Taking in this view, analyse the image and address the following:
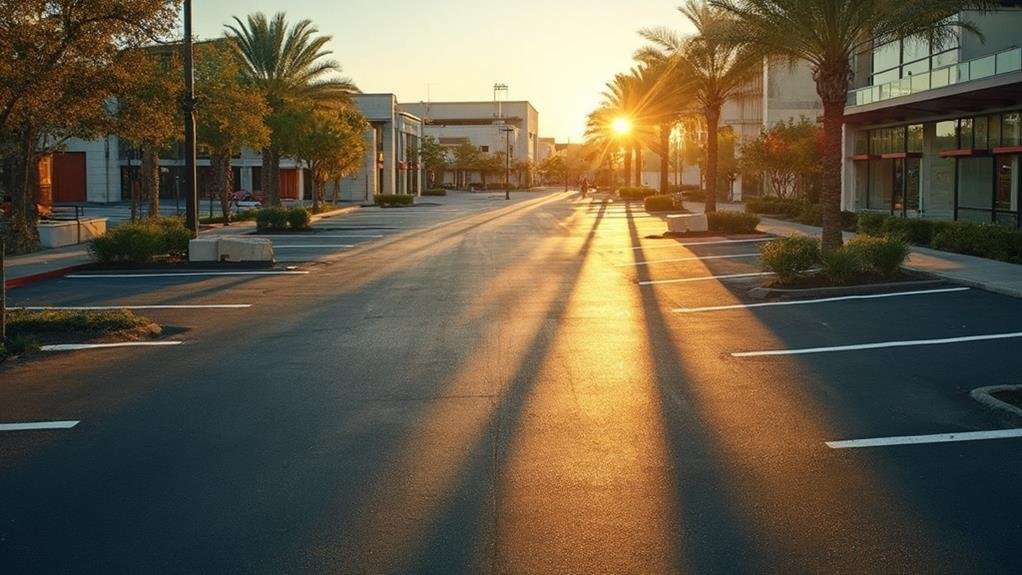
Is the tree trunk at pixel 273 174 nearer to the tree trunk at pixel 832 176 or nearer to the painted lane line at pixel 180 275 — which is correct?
the painted lane line at pixel 180 275

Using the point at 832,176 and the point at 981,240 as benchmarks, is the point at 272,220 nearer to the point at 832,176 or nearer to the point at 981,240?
the point at 832,176

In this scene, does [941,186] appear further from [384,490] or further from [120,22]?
[384,490]

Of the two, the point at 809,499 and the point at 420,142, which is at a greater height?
the point at 420,142

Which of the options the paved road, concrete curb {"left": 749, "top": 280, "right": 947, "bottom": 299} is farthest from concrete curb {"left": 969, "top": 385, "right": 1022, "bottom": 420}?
concrete curb {"left": 749, "top": 280, "right": 947, "bottom": 299}

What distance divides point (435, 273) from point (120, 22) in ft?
25.9

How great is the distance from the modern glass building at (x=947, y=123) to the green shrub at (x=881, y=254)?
32.1 ft

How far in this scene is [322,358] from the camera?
11.4m

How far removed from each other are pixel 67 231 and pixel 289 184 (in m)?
52.4

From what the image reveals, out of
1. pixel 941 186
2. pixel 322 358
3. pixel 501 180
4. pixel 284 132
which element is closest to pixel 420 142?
pixel 501 180

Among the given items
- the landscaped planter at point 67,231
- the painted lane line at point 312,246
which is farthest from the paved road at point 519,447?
the landscaped planter at point 67,231

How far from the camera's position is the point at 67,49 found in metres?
16.1

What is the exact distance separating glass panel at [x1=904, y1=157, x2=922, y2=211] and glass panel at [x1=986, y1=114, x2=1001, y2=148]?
16.6 feet

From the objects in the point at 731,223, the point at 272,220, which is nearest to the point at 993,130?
the point at 731,223

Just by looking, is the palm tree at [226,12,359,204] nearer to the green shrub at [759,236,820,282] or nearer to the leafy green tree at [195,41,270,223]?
the leafy green tree at [195,41,270,223]
